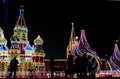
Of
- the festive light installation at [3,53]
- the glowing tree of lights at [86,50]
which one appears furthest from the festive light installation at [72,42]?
the festive light installation at [3,53]

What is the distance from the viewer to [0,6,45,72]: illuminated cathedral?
9.30 metres

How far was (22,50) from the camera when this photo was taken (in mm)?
10219

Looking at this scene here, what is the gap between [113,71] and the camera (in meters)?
9.84

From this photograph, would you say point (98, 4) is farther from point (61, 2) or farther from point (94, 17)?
point (61, 2)

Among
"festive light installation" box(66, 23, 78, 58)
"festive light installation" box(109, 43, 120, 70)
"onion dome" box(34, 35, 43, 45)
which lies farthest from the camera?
"festive light installation" box(109, 43, 120, 70)

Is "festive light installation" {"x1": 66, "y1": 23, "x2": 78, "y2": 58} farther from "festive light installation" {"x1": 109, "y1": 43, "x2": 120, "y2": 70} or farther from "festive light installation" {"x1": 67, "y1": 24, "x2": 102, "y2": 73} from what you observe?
"festive light installation" {"x1": 109, "y1": 43, "x2": 120, "y2": 70}

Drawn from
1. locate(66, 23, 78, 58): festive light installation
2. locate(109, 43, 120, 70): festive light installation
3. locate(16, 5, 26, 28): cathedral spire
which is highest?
locate(16, 5, 26, 28): cathedral spire

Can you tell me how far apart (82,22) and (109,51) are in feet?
4.75

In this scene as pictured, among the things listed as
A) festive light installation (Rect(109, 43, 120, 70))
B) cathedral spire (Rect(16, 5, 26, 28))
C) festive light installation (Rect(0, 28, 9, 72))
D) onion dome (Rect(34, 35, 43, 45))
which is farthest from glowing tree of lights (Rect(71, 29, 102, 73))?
festive light installation (Rect(0, 28, 9, 72))

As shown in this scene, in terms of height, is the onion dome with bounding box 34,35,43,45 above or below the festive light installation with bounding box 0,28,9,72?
above

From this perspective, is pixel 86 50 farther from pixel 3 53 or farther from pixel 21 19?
pixel 3 53

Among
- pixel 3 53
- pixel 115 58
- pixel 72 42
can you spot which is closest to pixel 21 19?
pixel 3 53

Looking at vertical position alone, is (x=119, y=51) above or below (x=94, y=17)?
below

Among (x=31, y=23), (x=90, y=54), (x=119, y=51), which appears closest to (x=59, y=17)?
(x=31, y=23)
